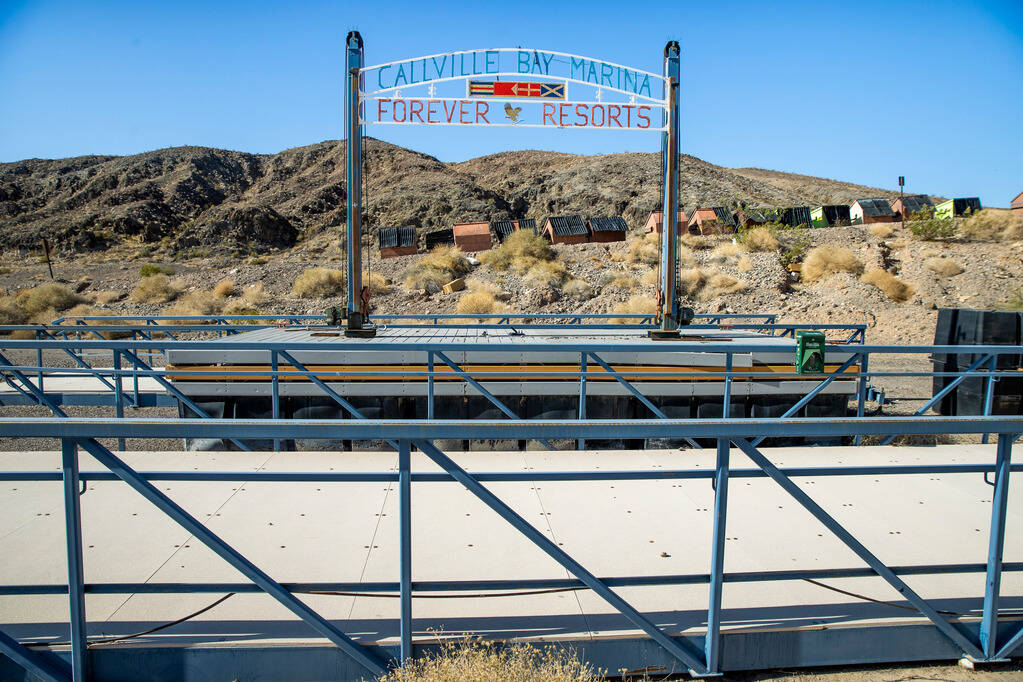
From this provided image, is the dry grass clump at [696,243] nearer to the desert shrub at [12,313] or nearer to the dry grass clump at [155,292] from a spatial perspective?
the dry grass clump at [155,292]

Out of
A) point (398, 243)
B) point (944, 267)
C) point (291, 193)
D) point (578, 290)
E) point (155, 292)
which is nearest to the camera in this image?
point (944, 267)

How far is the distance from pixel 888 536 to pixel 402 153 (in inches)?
3188

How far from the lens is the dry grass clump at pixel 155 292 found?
29.9 metres

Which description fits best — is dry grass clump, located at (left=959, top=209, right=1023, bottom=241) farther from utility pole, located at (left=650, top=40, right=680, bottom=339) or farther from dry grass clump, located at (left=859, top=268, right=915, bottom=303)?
utility pole, located at (left=650, top=40, right=680, bottom=339)

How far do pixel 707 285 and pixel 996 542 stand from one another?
22736 mm

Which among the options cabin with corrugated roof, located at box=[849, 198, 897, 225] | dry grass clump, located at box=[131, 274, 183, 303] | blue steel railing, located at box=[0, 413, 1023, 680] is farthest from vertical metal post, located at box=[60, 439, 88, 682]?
cabin with corrugated roof, located at box=[849, 198, 897, 225]

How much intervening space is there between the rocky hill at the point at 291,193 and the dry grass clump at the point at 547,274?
33466mm

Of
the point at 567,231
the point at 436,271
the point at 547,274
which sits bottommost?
the point at 547,274

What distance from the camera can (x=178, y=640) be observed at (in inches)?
113

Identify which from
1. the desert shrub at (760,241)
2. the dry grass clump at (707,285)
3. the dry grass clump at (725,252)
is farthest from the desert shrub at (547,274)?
the desert shrub at (760,241)

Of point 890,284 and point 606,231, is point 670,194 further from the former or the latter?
point 606,231

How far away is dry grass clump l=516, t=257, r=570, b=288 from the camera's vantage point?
26406 mm

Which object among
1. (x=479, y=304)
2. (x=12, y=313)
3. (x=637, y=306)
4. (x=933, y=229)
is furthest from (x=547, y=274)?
(x=12, y=313)

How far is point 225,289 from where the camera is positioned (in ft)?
98.8
